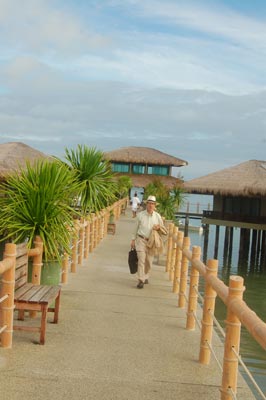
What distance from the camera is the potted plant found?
801 centimetres

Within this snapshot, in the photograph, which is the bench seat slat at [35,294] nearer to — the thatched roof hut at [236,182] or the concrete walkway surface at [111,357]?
the concrete walkway surface at [111,357]

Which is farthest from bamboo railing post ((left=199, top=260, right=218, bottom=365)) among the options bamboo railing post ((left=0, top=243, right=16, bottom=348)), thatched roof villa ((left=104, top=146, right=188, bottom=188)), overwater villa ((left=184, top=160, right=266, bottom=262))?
thatched roof villa ((left=104, top=146, right=188, bottom=188))

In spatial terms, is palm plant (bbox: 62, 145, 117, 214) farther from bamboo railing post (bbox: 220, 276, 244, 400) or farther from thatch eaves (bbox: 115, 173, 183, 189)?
thatch eaves (bbox: 115, 173, 183, 189)

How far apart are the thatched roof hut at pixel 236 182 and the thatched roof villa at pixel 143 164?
16.2 meters

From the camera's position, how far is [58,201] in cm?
820

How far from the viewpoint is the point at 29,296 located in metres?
6.39

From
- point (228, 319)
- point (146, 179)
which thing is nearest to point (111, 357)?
point (228, 319)

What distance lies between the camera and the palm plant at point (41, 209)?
315 inches

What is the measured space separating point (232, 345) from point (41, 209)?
394cm

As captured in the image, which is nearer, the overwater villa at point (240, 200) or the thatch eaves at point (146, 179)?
the overwater villa at point (240, 200)

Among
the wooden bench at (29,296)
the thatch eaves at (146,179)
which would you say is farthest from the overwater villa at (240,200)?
the wooden bench at (29,296)

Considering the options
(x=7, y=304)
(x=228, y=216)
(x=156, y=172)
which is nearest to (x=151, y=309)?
(x=7, y=304)

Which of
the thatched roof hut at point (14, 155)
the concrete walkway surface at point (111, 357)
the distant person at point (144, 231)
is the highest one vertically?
the thatched roof hut at point (14, 155)

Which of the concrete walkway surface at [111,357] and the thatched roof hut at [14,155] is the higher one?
the thatched roof hut at [14,155]
